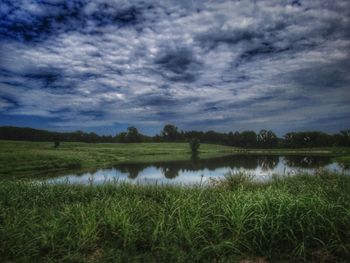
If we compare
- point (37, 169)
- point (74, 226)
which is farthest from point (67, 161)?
point (74, 226)

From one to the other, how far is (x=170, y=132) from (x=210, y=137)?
77.3ft

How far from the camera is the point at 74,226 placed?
7.12 meters

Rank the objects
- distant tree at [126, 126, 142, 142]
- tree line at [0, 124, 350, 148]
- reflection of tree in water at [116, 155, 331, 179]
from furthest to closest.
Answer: distant tree at [126, 126, 142, 142] < tree line at [0, 124, 350, 148] < reflection of tree in water at [116, 155, 331, 179]

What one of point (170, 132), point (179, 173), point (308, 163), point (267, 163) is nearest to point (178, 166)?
point (179, 173)

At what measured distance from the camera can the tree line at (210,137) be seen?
382 ft

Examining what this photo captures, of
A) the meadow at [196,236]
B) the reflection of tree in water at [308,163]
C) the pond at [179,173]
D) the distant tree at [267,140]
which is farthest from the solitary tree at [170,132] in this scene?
the meadow at [196,236]

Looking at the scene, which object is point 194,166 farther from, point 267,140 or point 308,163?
point 267,140

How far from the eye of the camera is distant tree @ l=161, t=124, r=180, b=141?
16612cm

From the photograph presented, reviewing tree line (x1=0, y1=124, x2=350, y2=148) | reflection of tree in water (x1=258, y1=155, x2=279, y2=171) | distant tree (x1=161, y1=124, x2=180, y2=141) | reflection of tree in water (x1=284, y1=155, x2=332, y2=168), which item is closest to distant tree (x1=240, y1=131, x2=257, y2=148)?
tree line (x1=0, y1=124, x2=350, y2=148)

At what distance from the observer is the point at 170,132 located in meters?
167

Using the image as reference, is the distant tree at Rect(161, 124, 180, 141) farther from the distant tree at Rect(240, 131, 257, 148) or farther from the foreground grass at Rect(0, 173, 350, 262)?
the foreground grass at Rect(0, 173, 350, 262)

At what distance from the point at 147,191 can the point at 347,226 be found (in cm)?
774

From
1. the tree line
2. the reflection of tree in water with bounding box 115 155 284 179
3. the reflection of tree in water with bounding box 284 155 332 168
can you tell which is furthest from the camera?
the tree line

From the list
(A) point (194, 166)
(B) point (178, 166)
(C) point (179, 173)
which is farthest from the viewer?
(A) point (194, 166)
